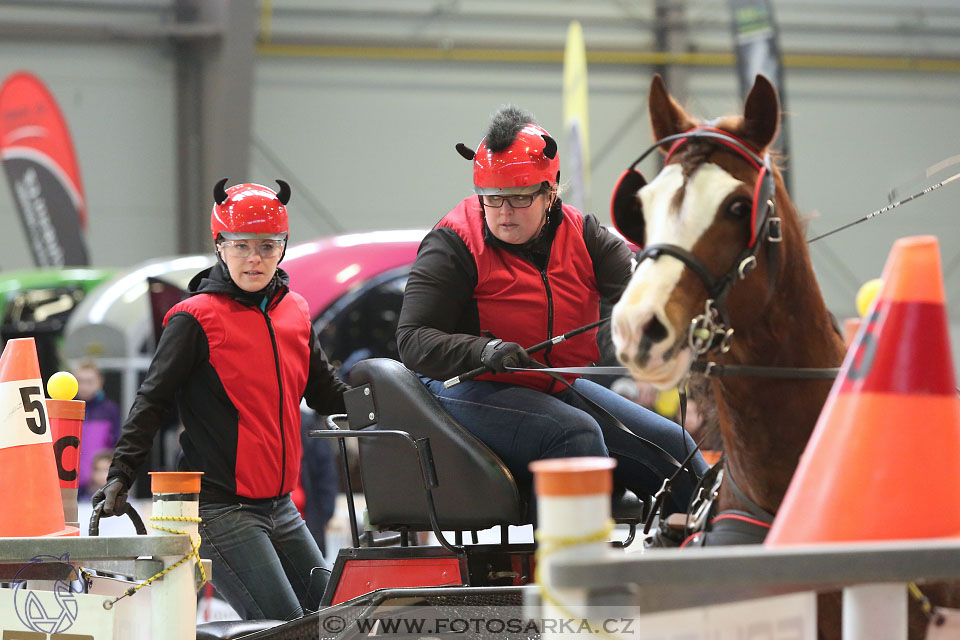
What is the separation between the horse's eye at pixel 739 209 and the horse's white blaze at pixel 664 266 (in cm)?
3

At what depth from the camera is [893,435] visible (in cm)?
163

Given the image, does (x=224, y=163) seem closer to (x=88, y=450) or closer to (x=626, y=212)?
(x=88, y=450)

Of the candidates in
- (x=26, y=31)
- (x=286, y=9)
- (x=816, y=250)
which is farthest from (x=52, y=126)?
(x=816, y=250)

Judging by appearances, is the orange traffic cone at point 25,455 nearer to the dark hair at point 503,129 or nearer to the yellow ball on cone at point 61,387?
the yellow ball on cone at point 61,387

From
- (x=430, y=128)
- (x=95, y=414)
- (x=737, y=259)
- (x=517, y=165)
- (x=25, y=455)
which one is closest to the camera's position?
(x=737, y=259)

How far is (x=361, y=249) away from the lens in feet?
29.9

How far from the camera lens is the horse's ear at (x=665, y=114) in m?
2.19

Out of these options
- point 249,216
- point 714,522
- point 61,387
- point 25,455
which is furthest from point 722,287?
point 61,387

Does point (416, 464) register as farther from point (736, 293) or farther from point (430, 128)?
point (430, 128)

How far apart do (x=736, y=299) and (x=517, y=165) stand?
3.47 ft

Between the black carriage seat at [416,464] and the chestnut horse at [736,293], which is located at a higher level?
the chestnut horse at [736,293]

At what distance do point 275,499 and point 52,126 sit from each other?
1159 cm

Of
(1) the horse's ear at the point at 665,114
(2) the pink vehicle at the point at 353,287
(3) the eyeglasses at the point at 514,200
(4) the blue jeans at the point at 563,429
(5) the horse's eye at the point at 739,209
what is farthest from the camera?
(2) the pink vehicle at the point at 353,287

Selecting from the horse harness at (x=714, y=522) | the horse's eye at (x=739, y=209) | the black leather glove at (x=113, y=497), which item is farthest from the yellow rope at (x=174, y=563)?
the horse's eye at (x=739, y=209)
